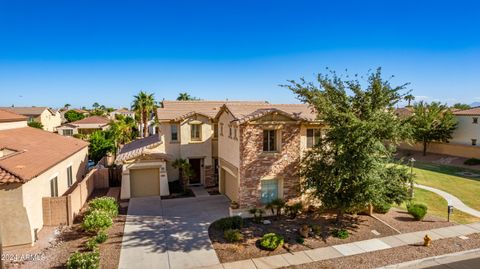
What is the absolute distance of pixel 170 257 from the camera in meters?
13.8

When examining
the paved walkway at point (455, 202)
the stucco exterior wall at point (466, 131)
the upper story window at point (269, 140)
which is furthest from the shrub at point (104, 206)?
the stucco exterior wall at point (466, 131)

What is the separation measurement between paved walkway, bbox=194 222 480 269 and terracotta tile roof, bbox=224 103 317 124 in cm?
772

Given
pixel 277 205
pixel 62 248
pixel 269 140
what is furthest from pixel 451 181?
pixel 62 248

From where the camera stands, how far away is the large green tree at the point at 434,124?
1638 inches

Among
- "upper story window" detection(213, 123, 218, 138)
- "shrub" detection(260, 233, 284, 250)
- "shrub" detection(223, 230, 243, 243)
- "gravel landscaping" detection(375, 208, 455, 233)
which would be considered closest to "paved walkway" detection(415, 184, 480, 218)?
"gravel landscaping" detection(375, 208, 455, 233)

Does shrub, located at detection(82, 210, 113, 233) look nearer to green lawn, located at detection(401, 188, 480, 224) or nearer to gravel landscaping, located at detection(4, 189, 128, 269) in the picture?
gravel landscaping, located at detection(4, 189, 128, 269)

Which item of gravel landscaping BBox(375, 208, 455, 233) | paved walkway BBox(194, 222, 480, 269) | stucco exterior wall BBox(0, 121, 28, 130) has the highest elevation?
stucco exterior wall BBox(0, 121, 28, 130)

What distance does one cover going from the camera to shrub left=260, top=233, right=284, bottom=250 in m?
14.4

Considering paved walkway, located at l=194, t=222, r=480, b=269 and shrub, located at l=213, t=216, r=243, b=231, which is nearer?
paved walkway, located at l=194, t=222, r=480, b=269

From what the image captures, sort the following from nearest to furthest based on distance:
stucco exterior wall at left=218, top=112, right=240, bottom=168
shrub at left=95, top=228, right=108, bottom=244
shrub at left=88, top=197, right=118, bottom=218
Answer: shrub at left=95, top=228, right=108, bottom=244 < shrub at left=88, top=197, right=118, bottom=218 < stucco exterior wall at left=218, top=112, right=240, bottom=168

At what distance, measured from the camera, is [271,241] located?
47.9 ft

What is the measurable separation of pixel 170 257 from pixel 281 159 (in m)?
8.94

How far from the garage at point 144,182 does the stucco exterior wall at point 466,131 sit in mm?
41670

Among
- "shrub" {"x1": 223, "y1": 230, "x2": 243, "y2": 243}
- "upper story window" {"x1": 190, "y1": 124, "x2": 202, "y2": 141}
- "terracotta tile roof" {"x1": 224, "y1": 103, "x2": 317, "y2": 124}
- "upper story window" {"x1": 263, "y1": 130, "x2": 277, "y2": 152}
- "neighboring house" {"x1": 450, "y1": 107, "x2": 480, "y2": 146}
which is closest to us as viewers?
"shrub" {"x1": 223, "y1": 230, "x2": 243, "y2": 243}
